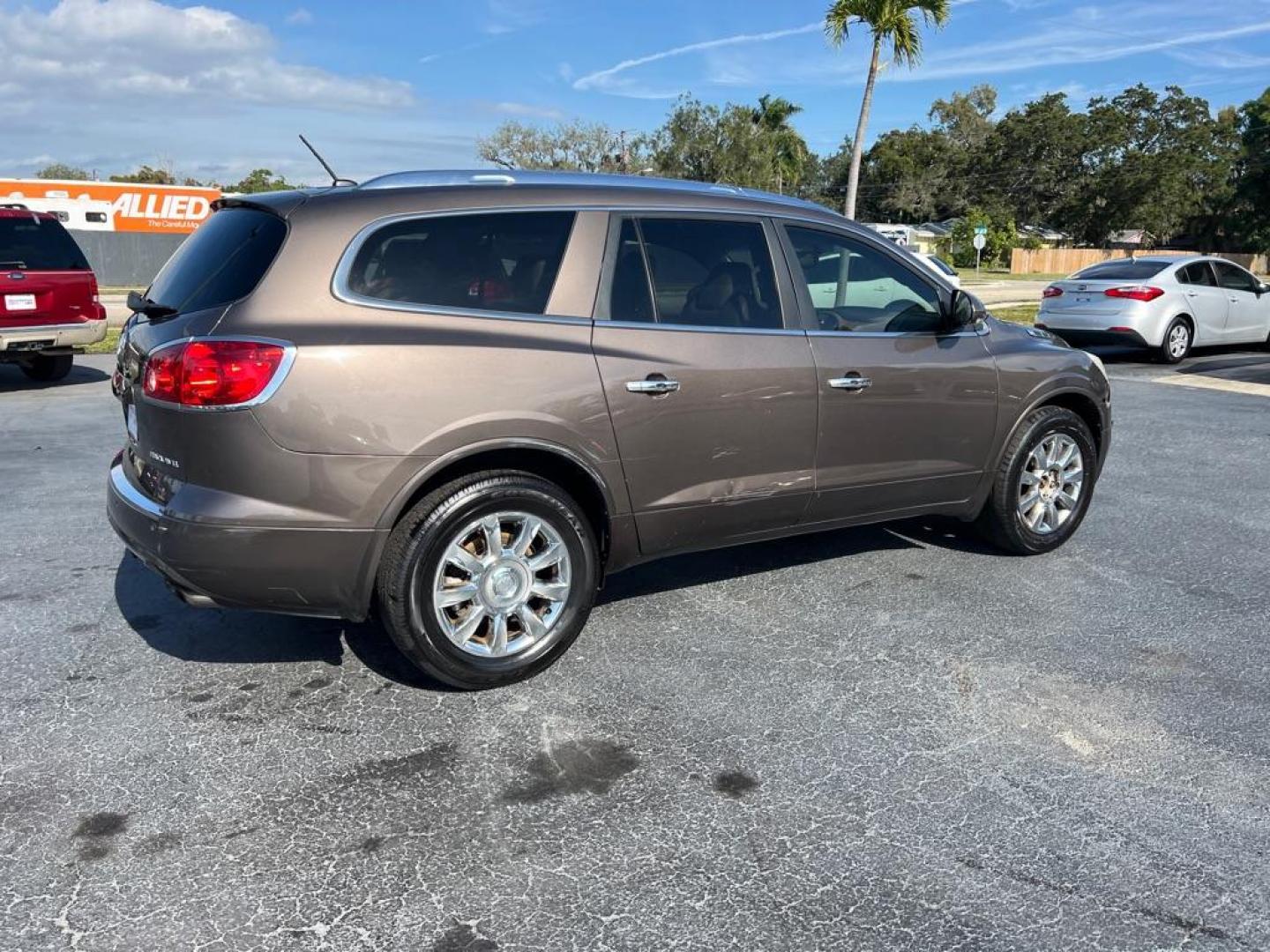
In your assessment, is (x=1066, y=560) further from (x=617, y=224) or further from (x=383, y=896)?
(x=383, y=896)

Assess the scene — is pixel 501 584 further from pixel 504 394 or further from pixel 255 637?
pixel 255 637

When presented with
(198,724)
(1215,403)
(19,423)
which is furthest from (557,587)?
(1215,403)

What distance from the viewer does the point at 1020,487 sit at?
17.4ft

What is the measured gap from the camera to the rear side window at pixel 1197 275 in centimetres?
1431

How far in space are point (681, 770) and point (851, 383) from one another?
197 cm

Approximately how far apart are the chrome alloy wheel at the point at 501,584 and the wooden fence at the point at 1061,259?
193ft

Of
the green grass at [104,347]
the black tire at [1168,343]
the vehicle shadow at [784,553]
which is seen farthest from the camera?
the green grass at [104,347]

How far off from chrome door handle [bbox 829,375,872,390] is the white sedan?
9.93 metres

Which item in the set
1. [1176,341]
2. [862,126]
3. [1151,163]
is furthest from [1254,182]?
[1176,341]

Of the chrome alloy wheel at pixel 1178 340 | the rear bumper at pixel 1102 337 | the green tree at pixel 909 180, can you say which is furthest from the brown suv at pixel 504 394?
the green tree at pixel 909 180

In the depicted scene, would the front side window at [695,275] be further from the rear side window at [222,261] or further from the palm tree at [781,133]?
the palm tree at [781,133]

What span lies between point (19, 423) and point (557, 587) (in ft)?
24.1

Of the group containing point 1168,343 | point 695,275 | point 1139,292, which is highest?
point 1139,292

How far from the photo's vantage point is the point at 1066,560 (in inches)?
215
